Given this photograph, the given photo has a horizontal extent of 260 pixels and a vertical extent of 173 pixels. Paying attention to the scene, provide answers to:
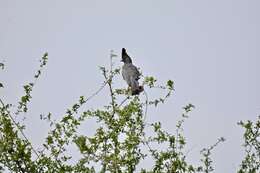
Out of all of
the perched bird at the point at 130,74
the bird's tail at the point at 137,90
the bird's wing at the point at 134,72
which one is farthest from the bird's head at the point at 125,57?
the bird's tail at the point at 137,90

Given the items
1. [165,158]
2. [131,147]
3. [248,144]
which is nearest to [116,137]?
[131,147]

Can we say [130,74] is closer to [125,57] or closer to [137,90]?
[137,90]

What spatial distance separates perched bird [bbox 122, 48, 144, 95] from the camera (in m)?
10.0

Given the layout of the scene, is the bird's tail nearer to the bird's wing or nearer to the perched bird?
the perched bird

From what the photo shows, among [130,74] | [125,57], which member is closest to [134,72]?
[130,74]

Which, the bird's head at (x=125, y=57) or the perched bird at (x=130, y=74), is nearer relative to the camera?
the perched bird at (x=130, y=74)

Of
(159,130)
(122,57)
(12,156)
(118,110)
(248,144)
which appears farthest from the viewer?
(122,57)

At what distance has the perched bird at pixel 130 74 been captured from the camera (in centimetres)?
1000

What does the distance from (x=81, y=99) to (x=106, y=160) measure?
4.37 feet

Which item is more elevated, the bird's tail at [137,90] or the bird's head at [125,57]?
the bird's head at [125,57]

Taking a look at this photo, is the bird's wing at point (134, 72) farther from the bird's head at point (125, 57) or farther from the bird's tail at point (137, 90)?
the bird's tail at point (137, 90)

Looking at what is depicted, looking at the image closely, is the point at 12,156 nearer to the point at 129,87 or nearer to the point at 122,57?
the point at 129,87

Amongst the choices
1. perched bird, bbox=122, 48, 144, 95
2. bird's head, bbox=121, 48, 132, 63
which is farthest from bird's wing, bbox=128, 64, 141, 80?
bird's head, bbox=121, 48, 132, 63

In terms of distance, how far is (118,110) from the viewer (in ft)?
29.3
